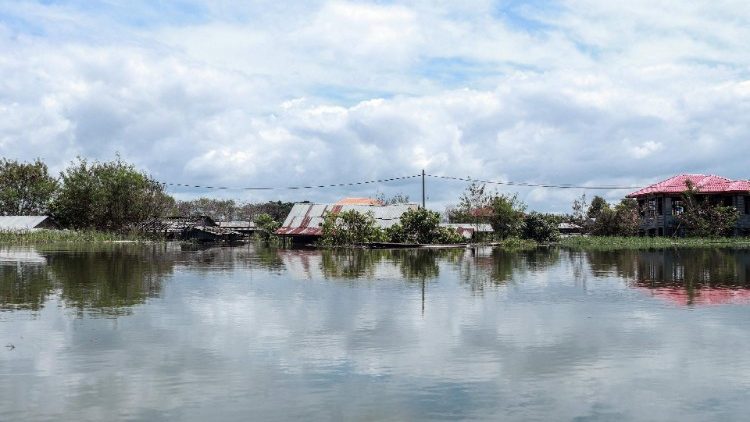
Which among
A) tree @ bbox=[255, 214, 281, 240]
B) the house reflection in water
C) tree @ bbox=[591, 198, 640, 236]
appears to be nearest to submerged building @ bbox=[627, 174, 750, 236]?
tree @ bbox=[591, 198, 640, 236]

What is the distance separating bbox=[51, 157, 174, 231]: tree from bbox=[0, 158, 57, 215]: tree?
201 cm

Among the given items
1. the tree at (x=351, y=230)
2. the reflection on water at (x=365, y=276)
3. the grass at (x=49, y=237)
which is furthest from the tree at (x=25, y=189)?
the reflection on water at (x=365, y=276)

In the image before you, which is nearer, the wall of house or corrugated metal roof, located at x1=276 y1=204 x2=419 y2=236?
the wall of house

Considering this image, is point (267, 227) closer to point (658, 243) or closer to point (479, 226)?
point (479, 226)

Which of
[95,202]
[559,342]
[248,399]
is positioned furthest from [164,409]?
[95,202]

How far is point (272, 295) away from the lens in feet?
63.4

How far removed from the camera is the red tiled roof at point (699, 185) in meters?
63.0

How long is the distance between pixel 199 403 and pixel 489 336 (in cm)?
608

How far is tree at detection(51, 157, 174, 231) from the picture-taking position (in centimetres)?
7869

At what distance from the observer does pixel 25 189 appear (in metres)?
83.8

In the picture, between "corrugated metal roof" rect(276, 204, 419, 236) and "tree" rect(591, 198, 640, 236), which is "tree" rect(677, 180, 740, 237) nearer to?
"tree" rect(591, 198, 640, 236)

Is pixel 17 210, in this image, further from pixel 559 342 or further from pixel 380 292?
pixel 559 342

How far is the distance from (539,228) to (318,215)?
2155 centimetres

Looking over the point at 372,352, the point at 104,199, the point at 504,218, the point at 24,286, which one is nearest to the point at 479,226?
the point at 504,218
